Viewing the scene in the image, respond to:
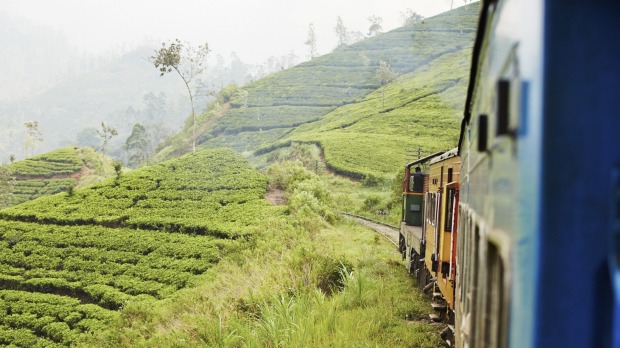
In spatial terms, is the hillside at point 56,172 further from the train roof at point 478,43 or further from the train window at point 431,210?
the train roof at point 478,43

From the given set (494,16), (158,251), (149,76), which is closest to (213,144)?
(158,251)

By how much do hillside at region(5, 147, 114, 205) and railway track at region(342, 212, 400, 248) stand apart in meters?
18.4

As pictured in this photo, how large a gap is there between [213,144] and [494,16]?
4520cm

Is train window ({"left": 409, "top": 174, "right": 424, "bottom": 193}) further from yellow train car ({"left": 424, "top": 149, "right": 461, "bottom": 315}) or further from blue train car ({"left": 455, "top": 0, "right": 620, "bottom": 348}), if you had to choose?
blue train car ({"left": 455, "top": 0, "right": 620, "bottom": 348})

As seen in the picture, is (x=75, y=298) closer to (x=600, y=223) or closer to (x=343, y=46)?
(x=600, y=223)

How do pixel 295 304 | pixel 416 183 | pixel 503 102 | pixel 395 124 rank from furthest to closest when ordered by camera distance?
pixel 395 124, pixel 416 183, pixel 295 304, pixel 503 102

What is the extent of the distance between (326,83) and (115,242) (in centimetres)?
3604

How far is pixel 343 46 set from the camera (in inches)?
2518

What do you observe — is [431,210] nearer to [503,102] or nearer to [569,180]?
[503,102]

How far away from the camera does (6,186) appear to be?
1267 inches

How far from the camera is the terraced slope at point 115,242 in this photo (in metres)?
16.1

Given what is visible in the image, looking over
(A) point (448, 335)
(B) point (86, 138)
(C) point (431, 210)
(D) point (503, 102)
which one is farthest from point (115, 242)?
(B) point (86, 138)

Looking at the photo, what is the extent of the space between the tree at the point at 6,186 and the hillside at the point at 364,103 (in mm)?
12566

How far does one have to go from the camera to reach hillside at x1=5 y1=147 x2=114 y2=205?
33500 mm
